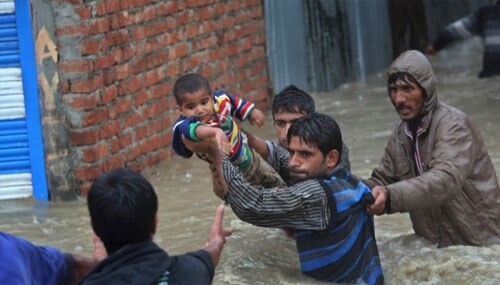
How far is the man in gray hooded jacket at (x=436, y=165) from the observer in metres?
5.06

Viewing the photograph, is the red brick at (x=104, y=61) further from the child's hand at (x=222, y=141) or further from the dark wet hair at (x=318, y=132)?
the dark wet hair at (x=318, y=132)

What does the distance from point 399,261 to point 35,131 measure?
289 centimetres

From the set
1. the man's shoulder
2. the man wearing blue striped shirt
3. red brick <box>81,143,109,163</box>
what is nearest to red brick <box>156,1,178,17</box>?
Answer: red brick <box>81,143,109,163</box>

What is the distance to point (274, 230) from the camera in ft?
20.4

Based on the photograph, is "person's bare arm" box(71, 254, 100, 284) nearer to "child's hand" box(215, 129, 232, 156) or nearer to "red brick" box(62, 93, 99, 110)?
"child's hand" box(215, 129, 232, 156)

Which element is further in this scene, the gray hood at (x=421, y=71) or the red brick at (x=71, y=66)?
the red brick at (x=71, y=66)

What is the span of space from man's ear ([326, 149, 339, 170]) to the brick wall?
9.14 ft

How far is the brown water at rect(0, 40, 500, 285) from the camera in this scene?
5.37 metres

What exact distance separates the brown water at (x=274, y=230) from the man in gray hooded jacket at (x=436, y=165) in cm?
12

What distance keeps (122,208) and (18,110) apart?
13.1ft

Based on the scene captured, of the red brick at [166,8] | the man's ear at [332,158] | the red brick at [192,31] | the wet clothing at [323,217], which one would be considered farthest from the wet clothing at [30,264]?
the red brick at [192,31]

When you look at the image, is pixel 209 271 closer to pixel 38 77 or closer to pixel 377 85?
pixel 38 77

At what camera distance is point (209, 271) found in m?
3.81

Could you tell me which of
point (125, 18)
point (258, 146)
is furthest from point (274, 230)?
point (125, 18)
